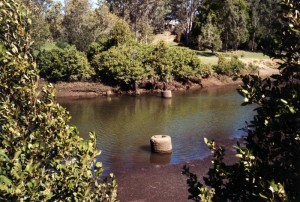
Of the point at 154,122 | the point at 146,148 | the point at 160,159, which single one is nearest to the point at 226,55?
the point at 154,122

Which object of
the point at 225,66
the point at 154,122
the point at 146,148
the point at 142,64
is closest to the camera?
the point at 146,148

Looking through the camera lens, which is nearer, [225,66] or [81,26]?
[225,66]

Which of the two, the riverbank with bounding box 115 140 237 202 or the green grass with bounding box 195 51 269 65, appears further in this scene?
the green grass with bounding box 195 51 269 65

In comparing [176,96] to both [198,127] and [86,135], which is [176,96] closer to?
[198,127]

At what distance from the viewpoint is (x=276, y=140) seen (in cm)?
489

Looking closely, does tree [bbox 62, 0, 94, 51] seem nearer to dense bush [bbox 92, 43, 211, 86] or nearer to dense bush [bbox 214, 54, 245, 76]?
dense bush [bbox 92, 43, 211, 86]

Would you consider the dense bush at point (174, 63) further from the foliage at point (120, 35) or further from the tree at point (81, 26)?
the tree at point (81, 26)

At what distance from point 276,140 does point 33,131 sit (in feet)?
11.4

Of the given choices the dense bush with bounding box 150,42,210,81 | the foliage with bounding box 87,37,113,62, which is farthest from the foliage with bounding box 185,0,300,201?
the foliage with bounding box 87,37,113,62

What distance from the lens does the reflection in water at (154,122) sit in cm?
2091

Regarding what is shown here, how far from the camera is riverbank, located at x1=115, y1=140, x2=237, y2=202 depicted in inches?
606

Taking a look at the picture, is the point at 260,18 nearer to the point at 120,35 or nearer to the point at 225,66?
the point at 225,66

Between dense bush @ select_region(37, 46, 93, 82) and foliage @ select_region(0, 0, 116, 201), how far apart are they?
3563cm

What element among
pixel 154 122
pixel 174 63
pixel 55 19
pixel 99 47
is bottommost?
pixel 154 122
